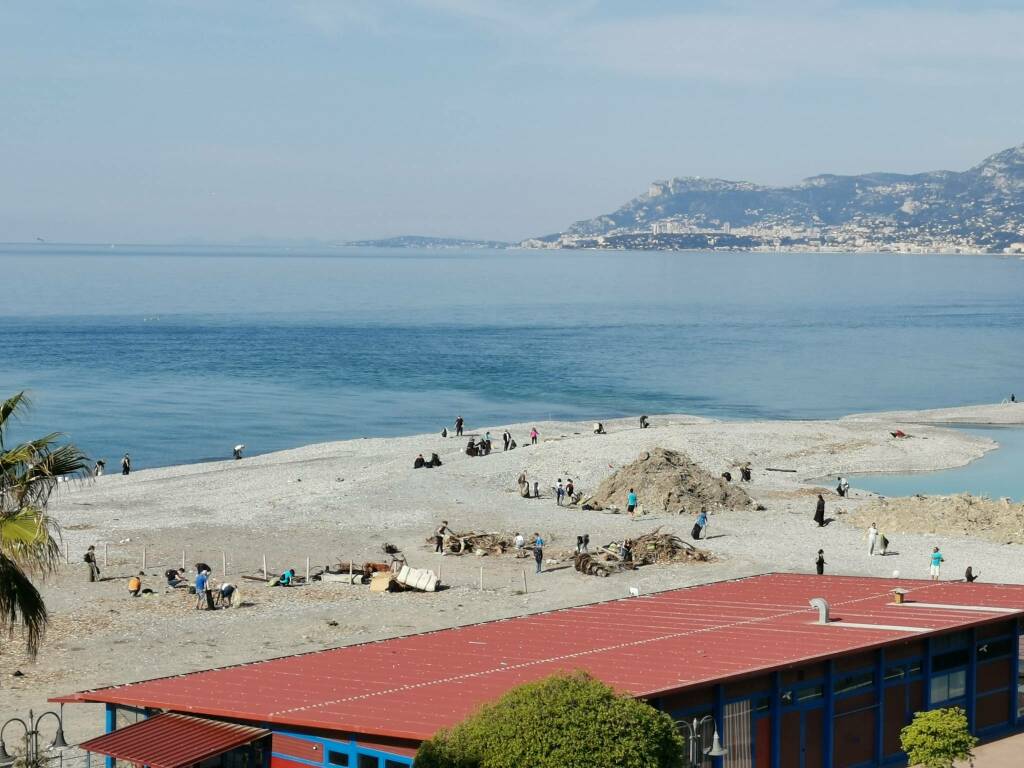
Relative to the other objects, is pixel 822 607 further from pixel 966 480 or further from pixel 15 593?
pixel 966 480

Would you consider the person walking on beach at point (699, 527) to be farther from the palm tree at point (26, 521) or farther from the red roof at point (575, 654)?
the palm tree at point (26, 521)

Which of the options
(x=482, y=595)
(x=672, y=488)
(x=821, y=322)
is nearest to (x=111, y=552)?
(x=482, y=595)

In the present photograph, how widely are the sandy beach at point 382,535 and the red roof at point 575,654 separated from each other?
18.7 feet

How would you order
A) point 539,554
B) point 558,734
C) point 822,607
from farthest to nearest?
point 539,554
point 822,607
point 558,734

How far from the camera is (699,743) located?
19703 mm

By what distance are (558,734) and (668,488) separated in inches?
1359

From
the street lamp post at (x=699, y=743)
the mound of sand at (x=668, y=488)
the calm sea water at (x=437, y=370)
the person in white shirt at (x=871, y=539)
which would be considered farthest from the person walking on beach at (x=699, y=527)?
the calm sea water at (x=437, y=370)

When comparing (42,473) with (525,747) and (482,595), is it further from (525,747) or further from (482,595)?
(482,595)

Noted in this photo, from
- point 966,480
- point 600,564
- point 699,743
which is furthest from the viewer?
point 966,480

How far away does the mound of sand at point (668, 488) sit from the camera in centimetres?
4919

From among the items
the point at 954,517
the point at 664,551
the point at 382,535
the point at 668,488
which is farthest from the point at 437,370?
the point at 664,551

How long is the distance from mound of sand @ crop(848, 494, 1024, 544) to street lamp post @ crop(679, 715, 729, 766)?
27.6 meters

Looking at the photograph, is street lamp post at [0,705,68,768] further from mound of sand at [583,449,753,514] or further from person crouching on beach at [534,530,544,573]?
mound of sand at [583,449,753,514]

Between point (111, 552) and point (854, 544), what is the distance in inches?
957
